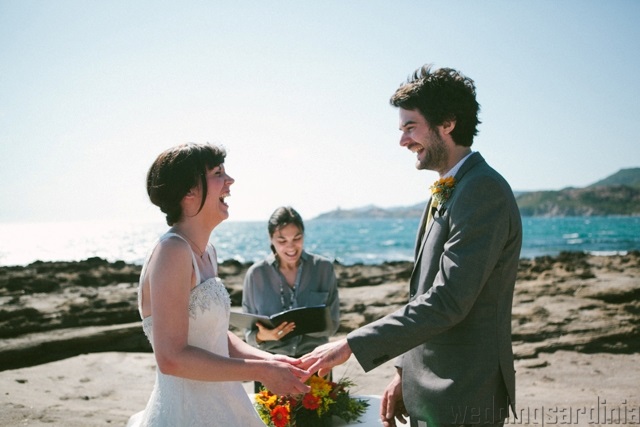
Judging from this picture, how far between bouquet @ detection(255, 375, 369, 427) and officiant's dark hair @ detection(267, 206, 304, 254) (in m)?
1.65

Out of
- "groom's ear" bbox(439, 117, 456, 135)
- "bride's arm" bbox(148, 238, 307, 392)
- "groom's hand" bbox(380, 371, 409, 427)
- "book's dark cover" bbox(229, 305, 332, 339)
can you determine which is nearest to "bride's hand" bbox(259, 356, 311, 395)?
"bride's arm" bbox(148, 238, 307, 392)

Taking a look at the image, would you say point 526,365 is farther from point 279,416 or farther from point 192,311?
point 192,311

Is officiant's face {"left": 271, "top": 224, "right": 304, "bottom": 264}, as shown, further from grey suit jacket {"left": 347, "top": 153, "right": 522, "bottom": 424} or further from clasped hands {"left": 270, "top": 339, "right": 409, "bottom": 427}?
grey suit jacket {"left": 347, "top": 153, "right": 522, "bottom": 424}

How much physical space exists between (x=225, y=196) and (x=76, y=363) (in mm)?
6043

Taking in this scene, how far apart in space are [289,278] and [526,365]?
4151 mm

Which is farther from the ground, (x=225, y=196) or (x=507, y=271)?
(x=225, y=196)

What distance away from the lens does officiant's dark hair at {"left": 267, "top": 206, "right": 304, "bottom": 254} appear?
448 centimetres

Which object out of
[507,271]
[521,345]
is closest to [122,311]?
[521,345]

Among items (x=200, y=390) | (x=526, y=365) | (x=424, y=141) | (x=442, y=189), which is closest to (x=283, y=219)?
(x=424, y=141)

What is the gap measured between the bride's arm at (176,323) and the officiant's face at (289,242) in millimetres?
2481

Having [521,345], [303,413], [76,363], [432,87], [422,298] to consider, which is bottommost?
[521,345]

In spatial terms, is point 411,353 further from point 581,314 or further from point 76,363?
point 581,314

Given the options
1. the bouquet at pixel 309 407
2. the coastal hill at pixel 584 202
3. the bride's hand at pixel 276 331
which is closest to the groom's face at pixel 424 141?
the bouquet at pixel 309 407

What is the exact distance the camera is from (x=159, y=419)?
2.07 metres
